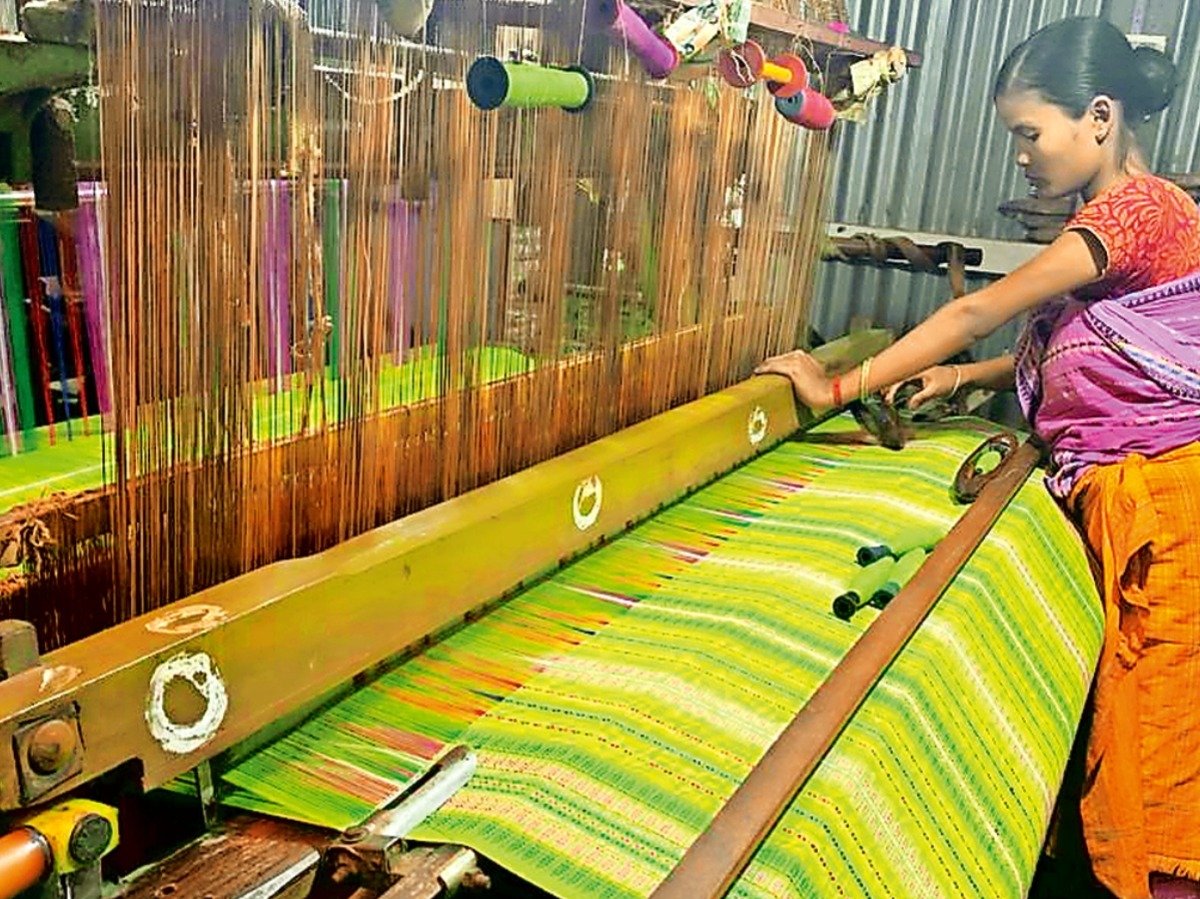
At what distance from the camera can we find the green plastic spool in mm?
1107

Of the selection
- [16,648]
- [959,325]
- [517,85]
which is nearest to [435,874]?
[16,648]

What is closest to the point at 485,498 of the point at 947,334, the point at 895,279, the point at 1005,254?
the point at 947,334

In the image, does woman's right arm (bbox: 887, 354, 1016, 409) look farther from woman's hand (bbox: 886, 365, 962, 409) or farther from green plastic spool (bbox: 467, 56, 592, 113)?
green plastic spool (bbox: 467, 56, 592, 113)

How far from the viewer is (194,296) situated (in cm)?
91

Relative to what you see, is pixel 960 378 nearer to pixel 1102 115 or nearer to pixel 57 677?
pixel 1102 115

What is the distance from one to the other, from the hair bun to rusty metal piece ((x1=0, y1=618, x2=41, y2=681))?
2106 mm

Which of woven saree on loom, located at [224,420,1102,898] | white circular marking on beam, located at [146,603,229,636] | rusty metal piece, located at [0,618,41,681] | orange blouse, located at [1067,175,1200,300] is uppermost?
orange blouse, located at [1067,175,1200,300]

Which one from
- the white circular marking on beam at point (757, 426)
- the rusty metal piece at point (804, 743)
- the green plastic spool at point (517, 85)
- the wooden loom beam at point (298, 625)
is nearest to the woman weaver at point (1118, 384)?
the white circular marking on beam at point (757, 426)

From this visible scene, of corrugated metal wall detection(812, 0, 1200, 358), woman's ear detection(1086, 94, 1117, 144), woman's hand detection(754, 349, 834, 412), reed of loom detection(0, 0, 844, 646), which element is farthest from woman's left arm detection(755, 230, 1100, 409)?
corrugated metal wall detection(812, 0, 1200, 358)

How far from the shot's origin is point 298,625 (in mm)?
947

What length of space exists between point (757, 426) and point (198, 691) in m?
1.23

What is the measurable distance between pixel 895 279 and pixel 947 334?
1100 mm

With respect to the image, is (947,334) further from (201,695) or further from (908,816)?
(201,695)

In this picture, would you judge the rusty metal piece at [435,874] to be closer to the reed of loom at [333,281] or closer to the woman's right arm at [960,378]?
the reed of loom at [333,281]
